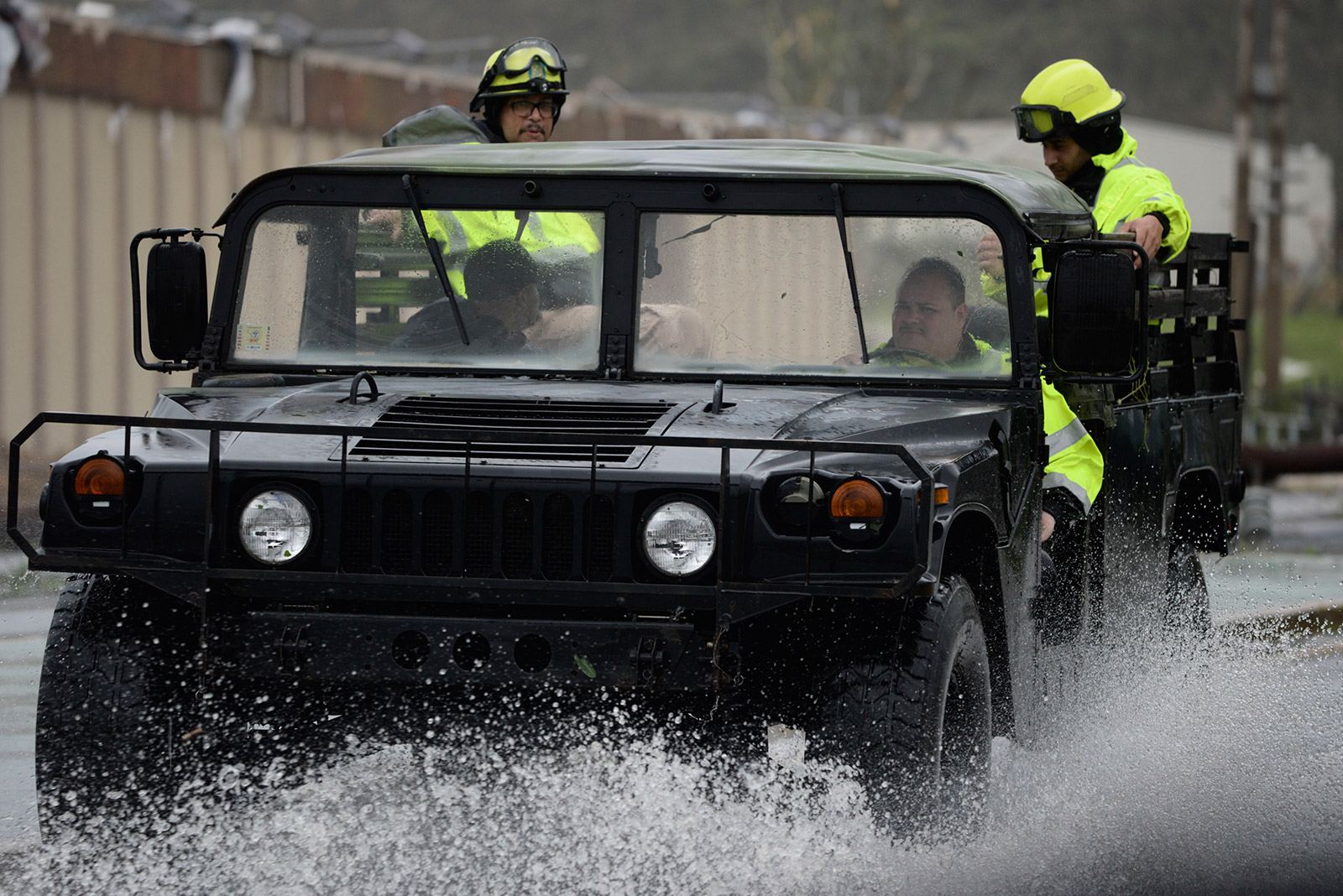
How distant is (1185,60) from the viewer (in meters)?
87.0

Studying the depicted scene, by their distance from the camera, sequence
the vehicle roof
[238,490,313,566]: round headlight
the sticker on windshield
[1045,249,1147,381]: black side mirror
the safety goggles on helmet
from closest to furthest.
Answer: [238,490,313,566]: round headlight < [1045,249,1147,381]: black side mirror < the vehicle roof < the sticker on windshield < the safety goggles on helmet

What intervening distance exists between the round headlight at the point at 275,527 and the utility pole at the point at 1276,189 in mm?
29506

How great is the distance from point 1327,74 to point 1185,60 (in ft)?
19.8

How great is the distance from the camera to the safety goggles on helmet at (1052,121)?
731 cm

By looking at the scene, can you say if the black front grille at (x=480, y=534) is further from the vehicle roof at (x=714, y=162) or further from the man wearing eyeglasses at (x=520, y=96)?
the man wearing eyeglasses at (x=520, y=96)

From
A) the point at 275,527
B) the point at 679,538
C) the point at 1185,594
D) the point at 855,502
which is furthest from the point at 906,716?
the point at 1185,594

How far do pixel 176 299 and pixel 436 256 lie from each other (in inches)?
32.1

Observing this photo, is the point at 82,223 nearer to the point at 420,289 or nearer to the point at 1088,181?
the point at 1088,181

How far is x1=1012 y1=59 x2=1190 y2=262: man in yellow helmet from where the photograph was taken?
7.16 meters

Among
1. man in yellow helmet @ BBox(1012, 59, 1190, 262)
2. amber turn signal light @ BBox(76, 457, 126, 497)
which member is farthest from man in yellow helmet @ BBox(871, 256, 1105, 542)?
amber turn signal light @ BBox(76, 457, 126, 497)

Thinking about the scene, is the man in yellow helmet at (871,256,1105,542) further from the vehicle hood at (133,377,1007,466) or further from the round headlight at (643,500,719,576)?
the round headlight at (643,500,719,576)

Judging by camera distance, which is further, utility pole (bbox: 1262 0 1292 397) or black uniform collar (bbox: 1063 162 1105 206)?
utility pole (bbox: 1262 0 1292 397)

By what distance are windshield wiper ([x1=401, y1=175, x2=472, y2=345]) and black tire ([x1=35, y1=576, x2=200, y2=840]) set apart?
1.26m

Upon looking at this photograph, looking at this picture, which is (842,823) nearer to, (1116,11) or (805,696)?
(805,696)
